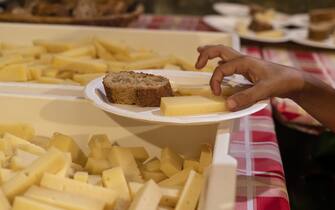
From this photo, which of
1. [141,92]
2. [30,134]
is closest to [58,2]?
[30,134]

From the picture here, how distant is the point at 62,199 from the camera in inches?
24.5

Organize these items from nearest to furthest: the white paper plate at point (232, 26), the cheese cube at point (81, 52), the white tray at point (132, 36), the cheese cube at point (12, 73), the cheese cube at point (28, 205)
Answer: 1. the cheese cube at point (28, 205)
2. the cheese cube at point (12, 73)
3. the cheese cube at point (81, 52)
4. the white tray at point (132, 36)
5. the white paper plate at point (232, 26)

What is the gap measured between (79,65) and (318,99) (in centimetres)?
55

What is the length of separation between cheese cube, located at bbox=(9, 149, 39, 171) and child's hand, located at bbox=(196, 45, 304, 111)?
0.97 feet

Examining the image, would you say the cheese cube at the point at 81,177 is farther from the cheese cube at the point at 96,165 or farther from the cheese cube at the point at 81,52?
the cheese cube at the point at 81,52

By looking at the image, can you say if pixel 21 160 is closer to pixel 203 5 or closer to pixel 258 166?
pixel 258 166

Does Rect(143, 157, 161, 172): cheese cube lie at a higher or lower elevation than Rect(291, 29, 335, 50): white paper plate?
lower

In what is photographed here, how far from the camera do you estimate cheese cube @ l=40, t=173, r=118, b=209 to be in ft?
2.17

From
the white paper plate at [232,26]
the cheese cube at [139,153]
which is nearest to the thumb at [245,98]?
the cheese cube at [139,153]

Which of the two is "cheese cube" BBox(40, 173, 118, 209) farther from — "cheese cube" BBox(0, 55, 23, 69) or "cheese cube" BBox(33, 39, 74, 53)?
"cheese cube" BBox(33, 39, 74, 53)

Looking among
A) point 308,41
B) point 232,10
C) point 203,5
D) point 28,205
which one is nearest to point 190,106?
point 28,205

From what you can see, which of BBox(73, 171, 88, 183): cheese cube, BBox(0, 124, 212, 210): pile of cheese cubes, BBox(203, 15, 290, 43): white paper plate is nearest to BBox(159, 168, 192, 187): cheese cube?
BBox(0, 124, 212, 210): pile of cheese cubes

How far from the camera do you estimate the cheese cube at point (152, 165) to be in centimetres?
82

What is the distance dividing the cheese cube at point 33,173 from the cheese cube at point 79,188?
1cm
